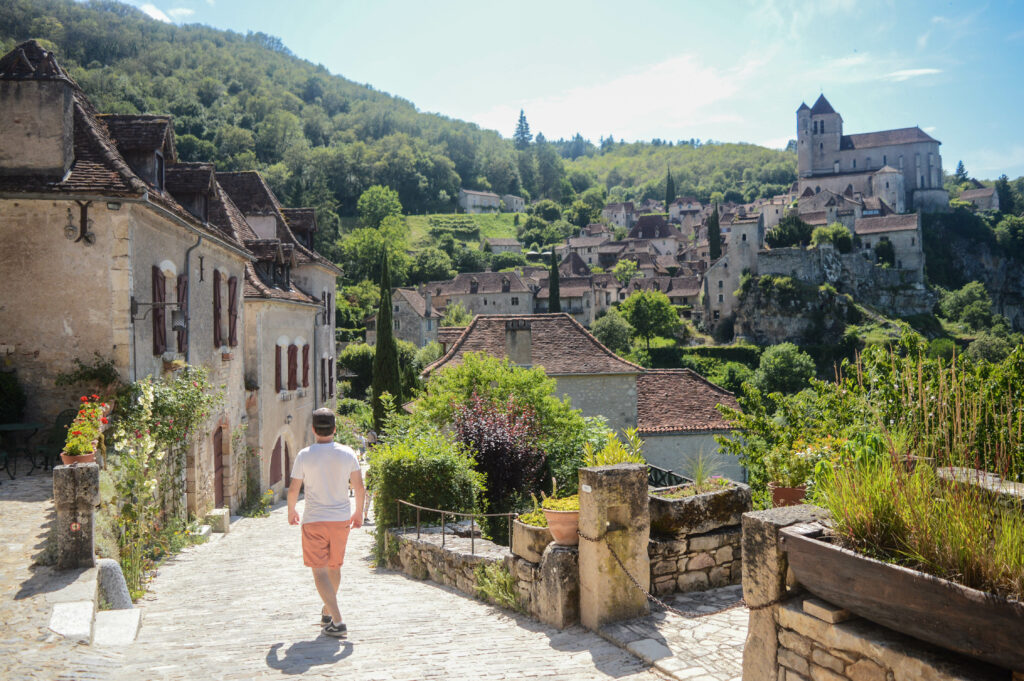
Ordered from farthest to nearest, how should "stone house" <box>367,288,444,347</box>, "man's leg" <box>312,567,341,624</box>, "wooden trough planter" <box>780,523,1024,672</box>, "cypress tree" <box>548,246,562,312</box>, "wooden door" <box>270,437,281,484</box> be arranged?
"cypress tree" <box>548,246,562,312</box> → "stone house" <box>367,288,444,347</box> → "wooden door" <box>270,437,281,484</box> → "man's leg" <box>312,567,341,624</box> → "wooden trough planter" <box>780,523,1024,672</box>

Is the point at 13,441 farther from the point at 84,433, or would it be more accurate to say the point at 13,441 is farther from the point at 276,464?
the point at 276,464

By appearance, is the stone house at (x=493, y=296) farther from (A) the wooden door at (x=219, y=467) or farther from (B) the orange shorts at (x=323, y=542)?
(B) the orange shorts at (x=323, y=542)

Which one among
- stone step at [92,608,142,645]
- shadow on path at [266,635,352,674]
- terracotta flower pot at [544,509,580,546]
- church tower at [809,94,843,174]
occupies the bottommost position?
shadow on path at [266,635,352,674]

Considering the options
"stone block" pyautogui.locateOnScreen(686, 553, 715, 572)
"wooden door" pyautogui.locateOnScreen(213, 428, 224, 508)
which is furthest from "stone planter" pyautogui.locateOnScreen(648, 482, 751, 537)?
"wooden door" pyautogui.locateOnScreen(213, 428, 224, 508)

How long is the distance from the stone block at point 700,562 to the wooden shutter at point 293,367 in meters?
18.3

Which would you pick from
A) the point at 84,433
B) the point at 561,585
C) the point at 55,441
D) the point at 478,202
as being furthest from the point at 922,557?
the point at 478,202

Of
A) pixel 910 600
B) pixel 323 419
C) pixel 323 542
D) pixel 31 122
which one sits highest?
pixel 31 122

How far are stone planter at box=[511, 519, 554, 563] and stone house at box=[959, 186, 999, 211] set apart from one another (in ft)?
488

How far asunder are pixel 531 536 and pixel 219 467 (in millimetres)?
12340

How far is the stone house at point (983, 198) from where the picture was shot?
129m

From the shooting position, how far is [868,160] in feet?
395

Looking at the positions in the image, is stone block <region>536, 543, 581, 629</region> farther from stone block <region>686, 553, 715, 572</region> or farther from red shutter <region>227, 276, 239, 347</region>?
red shutter <region>227, 276, 239, 347</region>

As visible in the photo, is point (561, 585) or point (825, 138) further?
point (825, 138)

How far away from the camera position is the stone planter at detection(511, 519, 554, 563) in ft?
22.7
